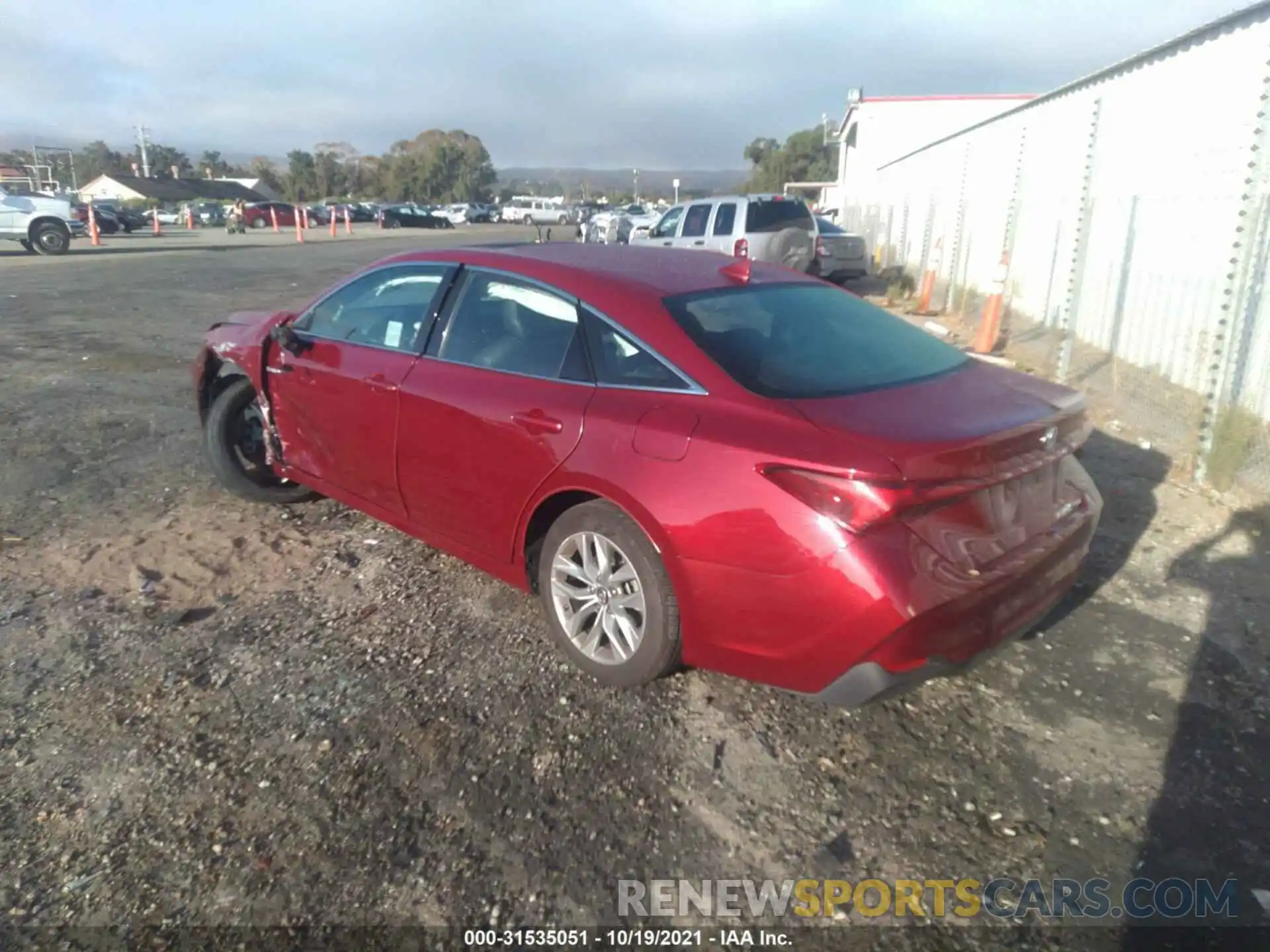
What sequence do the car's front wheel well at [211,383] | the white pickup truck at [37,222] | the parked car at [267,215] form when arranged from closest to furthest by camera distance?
the car's front wheel well at [211,383]
the white pickup truck at [37,222]
the parked car at [267,215]

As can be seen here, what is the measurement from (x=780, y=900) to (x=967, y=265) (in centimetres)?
1308

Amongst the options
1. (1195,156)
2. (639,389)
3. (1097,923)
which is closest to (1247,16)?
(1195,156)

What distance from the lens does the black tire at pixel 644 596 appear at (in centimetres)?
314

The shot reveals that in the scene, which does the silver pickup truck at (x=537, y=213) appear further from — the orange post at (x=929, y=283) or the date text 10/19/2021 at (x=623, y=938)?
the date text 10/19/2021 at (x=623, y=938)

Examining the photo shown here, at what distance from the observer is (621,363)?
3.37 m

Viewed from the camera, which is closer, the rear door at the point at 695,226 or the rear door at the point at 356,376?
the rear door at the point at 356,376

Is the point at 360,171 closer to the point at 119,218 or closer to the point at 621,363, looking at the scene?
the point at 119,218

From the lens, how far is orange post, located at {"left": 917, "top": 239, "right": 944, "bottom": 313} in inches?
578

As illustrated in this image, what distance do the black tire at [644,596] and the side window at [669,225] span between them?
44.6 feet

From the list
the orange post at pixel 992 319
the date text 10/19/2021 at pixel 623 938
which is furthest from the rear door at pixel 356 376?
the orange post at pixel 992 319

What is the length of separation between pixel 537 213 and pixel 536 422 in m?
68.2

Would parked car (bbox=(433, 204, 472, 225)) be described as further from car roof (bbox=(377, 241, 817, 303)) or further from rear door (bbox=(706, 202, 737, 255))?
car roof (bbox=(377, 241, 817, 303))

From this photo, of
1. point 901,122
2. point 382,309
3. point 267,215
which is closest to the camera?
point 382,309

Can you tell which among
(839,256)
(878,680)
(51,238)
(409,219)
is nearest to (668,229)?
(839,256)
